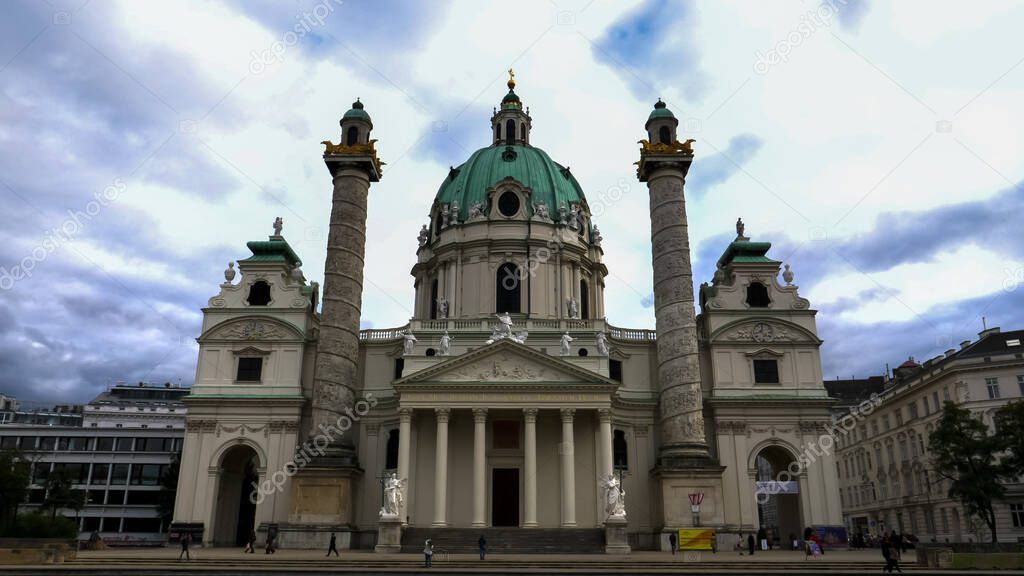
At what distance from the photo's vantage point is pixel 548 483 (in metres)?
38.7

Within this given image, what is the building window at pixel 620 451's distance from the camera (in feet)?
132

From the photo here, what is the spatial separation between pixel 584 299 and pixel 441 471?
59.7 ft

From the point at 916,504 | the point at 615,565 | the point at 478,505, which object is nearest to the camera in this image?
the point at 615,565

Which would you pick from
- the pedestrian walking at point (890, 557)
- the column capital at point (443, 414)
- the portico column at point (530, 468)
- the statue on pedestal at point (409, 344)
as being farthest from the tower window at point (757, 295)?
the pedestrian walking at point (890, 557)

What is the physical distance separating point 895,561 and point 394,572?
1444 cm

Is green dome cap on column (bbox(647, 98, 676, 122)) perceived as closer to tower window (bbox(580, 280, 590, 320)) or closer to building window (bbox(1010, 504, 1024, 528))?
tower window (bbox(580, 280, 590, 320))

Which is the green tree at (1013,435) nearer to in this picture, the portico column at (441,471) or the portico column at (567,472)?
the portico column at (567,472)

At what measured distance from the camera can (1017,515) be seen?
139 feet

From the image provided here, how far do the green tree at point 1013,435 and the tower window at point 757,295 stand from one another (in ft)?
40.7

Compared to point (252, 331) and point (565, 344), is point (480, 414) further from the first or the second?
point (252, 331)

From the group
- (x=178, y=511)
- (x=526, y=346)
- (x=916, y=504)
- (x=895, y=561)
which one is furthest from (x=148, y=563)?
(x=916, y=504)

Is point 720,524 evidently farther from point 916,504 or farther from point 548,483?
point 916,504

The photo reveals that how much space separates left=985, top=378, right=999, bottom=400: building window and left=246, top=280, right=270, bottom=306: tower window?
41.6 m

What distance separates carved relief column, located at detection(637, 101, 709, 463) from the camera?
120 ft
